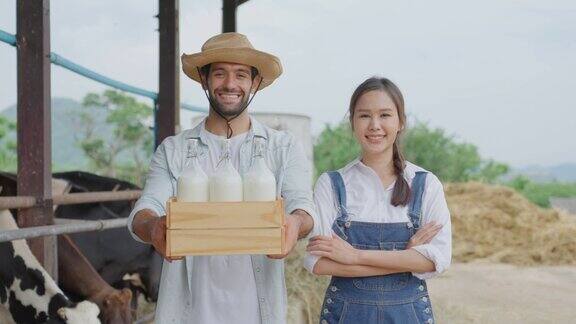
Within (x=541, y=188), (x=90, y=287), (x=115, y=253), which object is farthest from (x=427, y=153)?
(x=90, y=287)

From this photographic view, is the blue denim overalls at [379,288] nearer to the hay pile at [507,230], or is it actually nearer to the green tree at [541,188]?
the hay pile at [507,230]

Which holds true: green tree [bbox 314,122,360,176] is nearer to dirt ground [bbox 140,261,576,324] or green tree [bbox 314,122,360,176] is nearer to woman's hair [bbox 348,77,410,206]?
dirt ground [bbox 140,261,576,324]

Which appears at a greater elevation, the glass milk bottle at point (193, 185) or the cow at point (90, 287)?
the glass milk bottle at point (193, 185)

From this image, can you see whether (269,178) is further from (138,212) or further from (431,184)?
(431,184)

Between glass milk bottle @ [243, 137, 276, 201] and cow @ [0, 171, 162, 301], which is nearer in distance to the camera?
glass milk bottle @ [243, 137, 276, 201]

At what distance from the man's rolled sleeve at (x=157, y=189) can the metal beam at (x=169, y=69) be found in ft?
9.40

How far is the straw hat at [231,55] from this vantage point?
196 centimetres

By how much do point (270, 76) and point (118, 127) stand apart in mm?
23406

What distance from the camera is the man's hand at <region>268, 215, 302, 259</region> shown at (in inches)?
66.2

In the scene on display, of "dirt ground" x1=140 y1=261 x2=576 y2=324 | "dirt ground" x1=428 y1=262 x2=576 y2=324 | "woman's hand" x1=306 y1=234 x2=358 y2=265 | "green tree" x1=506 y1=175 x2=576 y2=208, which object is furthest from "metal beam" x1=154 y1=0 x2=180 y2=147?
"green tree" x1=506 y1=175 x2=576 y2=208

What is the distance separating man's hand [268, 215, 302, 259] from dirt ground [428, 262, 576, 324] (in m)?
3.72

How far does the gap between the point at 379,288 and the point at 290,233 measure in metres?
0.49

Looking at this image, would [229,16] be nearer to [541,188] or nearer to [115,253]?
[115,253]

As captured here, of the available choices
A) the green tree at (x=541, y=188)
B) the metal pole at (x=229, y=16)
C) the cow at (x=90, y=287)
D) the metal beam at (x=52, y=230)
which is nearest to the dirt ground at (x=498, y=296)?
the cow at (x=90, y=287)
